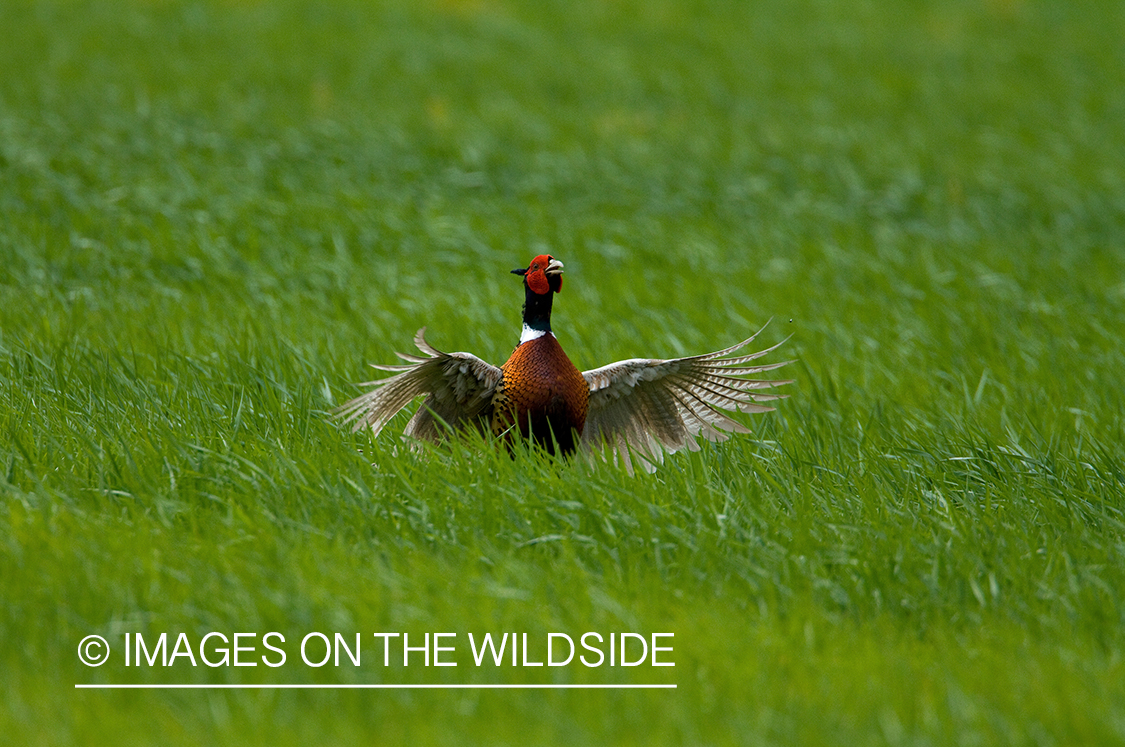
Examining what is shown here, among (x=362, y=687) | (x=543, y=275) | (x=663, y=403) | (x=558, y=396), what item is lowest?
(x=362, y=687)

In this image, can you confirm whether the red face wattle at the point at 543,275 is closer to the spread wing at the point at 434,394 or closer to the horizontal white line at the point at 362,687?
the spread wing at the point at 434,394

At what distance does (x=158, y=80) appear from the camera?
11.0 meters

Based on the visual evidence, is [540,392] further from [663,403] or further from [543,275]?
[663,403]

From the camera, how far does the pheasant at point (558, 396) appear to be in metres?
3.75

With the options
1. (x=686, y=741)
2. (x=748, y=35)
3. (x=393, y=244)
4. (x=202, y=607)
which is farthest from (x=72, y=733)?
(x=748, y=35)

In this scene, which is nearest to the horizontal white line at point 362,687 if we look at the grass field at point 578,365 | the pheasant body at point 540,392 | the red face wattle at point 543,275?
the grass field at point 578,365

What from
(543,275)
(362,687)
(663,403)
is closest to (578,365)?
(663,403)

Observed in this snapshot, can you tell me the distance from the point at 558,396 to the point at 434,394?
0.45 meters

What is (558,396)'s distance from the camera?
376 centimetres

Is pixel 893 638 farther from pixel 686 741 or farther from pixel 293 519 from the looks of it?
pixel 293 519

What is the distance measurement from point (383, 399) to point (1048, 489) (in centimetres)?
241

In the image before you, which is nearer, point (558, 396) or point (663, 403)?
point (558, 396)

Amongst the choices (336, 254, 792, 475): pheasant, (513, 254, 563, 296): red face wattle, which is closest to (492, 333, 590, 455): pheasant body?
(336, 254, 792, 475): pheasant

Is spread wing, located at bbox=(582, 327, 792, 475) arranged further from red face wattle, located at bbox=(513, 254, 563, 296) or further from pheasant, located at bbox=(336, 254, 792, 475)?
red face wattle, located at bbox=(513, 254, 563, 296)
